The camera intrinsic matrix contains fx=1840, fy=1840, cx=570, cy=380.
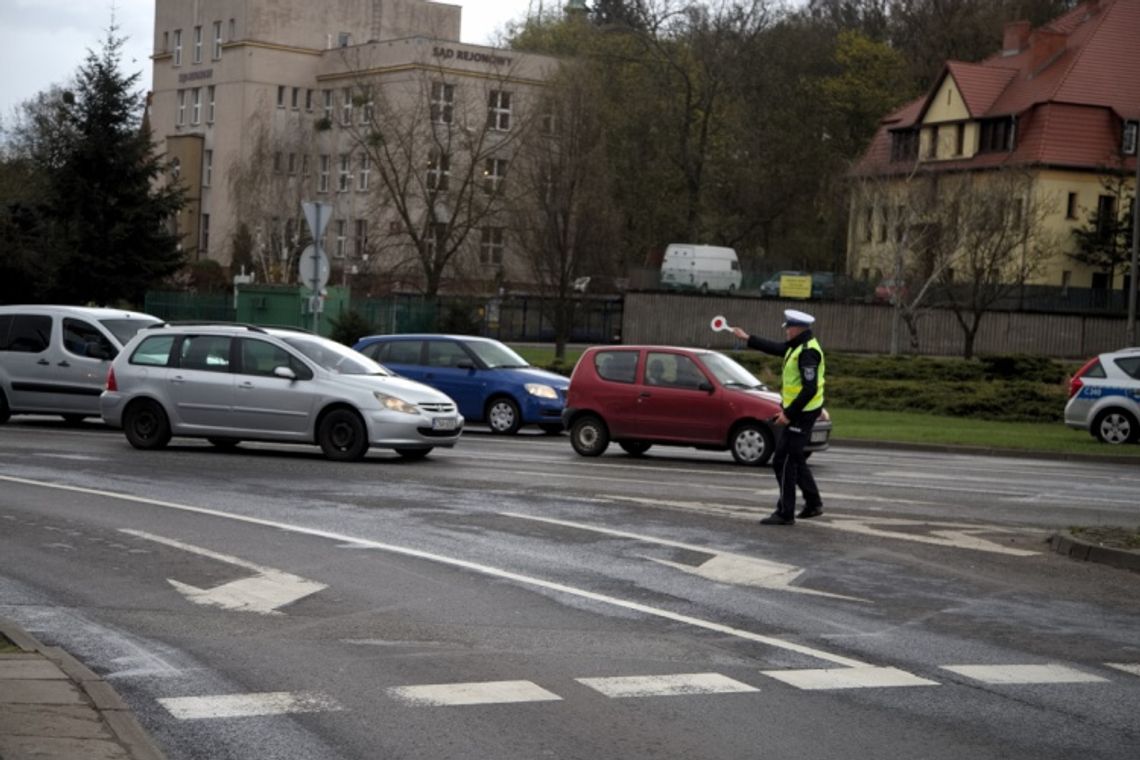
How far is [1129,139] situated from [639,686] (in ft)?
218

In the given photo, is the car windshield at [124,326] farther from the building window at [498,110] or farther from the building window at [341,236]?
the building window at [341,236]

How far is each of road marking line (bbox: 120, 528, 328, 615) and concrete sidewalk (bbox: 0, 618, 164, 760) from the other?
225 cm

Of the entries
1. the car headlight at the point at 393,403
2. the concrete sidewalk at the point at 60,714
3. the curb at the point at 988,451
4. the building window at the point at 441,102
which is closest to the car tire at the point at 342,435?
the car headlight at the point at 393,403

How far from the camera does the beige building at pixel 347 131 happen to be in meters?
60.0

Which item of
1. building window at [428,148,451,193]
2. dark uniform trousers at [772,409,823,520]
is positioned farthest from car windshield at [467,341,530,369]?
building window at [428,148,451,193]

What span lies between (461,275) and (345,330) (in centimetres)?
1404

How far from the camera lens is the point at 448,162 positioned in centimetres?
5909

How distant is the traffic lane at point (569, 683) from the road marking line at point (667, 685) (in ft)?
0.39

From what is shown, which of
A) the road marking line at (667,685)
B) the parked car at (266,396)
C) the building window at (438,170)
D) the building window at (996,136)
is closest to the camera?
the road marking line at (667,685)

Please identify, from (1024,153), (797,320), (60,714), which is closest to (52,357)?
(797,320)

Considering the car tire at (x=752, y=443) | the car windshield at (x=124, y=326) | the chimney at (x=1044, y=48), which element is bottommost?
the car tire at (x=752, y=443)

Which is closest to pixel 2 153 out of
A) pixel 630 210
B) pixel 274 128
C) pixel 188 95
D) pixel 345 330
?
pixel 188 95

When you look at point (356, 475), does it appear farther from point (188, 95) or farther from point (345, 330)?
point (188, 95)

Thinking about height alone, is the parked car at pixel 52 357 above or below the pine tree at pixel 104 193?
below
